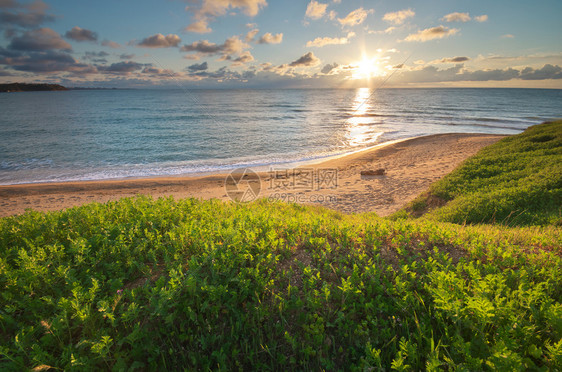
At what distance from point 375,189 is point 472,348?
1418cm

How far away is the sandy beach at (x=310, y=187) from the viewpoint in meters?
14.5

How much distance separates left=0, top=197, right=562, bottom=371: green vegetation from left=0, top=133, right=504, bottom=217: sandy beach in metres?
9.04

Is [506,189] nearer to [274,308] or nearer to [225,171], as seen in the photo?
[274,308]

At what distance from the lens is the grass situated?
2.45 m

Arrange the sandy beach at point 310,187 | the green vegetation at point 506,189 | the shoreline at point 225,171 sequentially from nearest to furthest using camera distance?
the green vegetation at point 506,189 < the sandy beach at point 310,187 < the shoreline at point 225,171

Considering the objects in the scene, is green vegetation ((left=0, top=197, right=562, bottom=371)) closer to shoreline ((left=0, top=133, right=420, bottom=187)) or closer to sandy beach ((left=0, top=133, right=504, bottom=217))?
sandy beach ((left=0, top=133, right=504, bottom=217))

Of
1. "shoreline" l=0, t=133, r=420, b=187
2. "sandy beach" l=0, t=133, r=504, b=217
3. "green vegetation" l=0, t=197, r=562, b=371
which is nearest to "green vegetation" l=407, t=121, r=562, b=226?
"sandy beach" l=0, t=133, r=504, b=217

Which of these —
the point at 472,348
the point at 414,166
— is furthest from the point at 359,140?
the point at 472,348

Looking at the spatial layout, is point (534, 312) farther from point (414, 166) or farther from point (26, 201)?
point (26, 201)

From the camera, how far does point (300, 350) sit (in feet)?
8.65

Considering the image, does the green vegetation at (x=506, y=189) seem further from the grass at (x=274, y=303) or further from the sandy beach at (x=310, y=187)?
the grass at (x=274, y=303)

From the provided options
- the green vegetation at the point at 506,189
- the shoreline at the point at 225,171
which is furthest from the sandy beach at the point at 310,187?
the green vegetation at the point at 506,189

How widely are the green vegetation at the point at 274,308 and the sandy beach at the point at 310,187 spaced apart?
9045 mm

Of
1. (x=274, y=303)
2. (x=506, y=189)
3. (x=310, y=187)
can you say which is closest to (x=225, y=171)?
(x=310, y=187)
